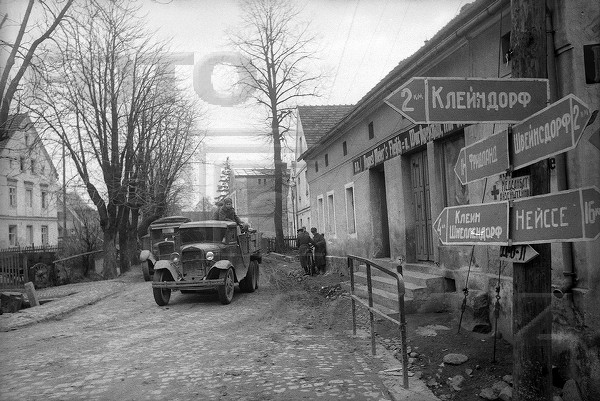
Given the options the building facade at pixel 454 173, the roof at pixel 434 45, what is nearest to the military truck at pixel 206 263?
the building facade at pixel 454 173

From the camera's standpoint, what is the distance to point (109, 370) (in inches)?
239

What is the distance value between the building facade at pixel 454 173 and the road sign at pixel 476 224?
383mm

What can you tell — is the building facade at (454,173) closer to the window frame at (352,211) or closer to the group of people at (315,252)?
the window frame at (352,211)

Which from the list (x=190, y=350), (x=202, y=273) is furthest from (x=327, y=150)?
(x=190, y=350)

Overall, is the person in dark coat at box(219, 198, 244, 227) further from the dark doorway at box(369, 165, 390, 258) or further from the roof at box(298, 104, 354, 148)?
the roof at box(298, 104, 354, 148)

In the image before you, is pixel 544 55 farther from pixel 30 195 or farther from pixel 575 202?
pixel 30 195

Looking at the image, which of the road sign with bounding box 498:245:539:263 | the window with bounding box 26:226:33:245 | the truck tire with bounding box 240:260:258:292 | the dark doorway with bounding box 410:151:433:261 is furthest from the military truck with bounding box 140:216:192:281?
the window with bounding box 26:226:33:245

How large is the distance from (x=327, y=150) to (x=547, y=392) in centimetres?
1433

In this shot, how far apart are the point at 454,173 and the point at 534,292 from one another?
5198 millimetres

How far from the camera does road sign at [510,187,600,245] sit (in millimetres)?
3000

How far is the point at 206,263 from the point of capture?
11.8m

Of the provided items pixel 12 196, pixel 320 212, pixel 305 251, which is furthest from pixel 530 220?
pixel 12 196

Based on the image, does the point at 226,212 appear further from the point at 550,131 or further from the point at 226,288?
the point at 550,131

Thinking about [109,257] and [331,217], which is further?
[109,257]
